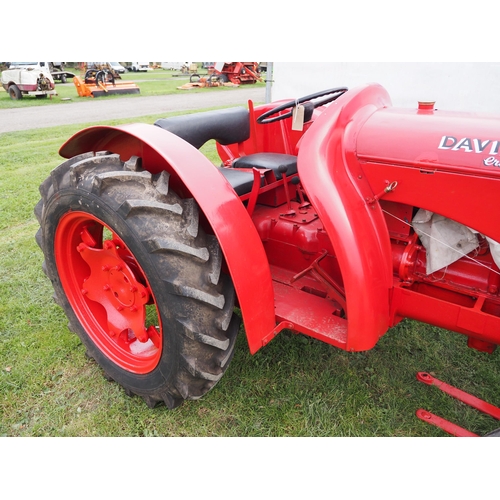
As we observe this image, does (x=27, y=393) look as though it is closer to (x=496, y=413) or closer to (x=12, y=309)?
(x=12, y=309)

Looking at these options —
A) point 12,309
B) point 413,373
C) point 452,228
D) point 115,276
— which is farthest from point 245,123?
point 12,309

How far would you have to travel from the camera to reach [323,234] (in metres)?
2.17

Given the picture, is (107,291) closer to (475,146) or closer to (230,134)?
(230,134)

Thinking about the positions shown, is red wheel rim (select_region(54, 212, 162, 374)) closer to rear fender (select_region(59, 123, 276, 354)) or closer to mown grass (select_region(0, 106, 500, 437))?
mown grass (select_region(0, 106, 500, 437))

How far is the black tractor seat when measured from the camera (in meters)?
2.40

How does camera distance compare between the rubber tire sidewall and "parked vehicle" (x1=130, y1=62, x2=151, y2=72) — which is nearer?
the rubber tire sidewall

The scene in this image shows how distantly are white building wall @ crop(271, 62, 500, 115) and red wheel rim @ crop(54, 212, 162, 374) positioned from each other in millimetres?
3367

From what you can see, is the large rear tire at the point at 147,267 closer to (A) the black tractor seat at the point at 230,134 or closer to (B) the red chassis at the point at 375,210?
(B) the red chassis at the point at 375,210

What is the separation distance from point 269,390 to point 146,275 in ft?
3.06

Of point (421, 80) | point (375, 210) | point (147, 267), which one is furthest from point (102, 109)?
point (375, 210)

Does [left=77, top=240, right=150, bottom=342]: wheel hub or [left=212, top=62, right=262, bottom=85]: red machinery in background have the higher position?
[left=77, top=240, right=150, bottom=342]: wheel hub

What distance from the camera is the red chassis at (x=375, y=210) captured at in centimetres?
162

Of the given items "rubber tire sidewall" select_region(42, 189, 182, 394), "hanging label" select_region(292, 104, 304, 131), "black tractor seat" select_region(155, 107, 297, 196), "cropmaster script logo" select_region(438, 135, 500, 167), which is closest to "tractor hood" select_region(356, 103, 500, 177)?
"cropmaster script logo" select_region(438, 135, 500, 167)

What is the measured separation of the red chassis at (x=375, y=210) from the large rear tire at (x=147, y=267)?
4.6 inches
